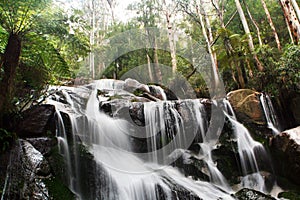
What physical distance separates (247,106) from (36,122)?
616 cm

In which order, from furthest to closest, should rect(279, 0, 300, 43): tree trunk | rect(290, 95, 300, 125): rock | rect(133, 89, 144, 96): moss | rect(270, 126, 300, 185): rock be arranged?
1. rect(133, 89, 144, 96): moss
2. rect(279, 0, 300, 43): tree trunk
3. rect(290, 95, 300, 125): rock
4. rect(270, 126, 300, 185): rock

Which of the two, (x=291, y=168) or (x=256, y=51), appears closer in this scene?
(x=291, y=168)

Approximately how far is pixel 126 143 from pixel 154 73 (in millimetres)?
11887

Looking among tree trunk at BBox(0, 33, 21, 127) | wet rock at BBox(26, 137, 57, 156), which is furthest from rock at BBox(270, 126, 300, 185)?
tree trunk at BBox(0, 33, 21, 127)

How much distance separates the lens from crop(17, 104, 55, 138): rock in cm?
479

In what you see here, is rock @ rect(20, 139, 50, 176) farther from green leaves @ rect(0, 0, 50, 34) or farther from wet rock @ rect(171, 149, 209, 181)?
wet rock @ rect(171, 149, 209, 181)

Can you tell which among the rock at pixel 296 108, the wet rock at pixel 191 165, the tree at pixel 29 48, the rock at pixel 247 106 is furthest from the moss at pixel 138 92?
the rock at pixel 296 108

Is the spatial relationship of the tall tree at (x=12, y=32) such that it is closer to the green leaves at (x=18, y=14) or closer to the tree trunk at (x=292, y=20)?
the green leaves at (x=18, y=14)

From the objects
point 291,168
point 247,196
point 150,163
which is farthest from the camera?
point 150,163

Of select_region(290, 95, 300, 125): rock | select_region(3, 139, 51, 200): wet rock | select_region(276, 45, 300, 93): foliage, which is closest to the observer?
select_region(3, 139, 51, 200): wet rock

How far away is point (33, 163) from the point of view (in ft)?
11.8

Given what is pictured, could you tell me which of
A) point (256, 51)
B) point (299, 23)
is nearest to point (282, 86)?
point (256, 51)

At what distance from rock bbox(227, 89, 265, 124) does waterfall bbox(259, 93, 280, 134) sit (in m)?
0.20

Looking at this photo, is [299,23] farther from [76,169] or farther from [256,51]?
[76,169]
